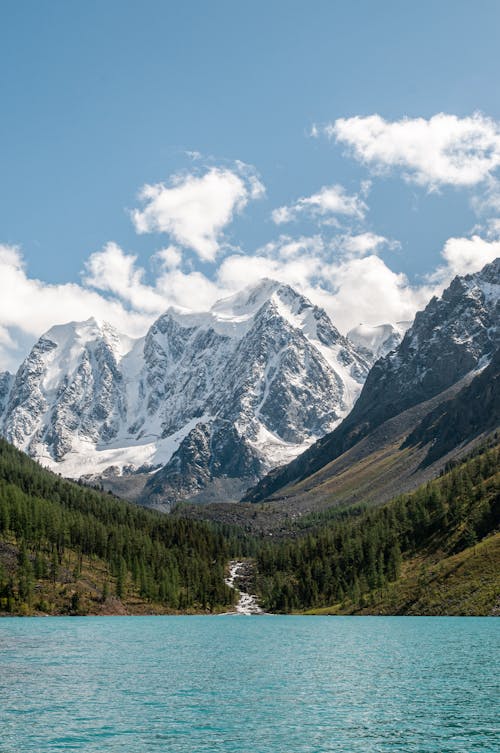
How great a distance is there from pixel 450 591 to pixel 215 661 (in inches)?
3571

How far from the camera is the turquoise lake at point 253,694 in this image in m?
50.0

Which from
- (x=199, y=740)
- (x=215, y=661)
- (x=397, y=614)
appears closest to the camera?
(x=199, y=740)

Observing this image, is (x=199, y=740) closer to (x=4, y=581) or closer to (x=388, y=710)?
(x=388, y=710)

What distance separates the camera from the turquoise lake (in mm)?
49969

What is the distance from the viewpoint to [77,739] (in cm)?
5016

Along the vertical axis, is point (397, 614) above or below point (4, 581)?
below

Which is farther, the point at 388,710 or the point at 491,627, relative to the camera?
the point at 491,627

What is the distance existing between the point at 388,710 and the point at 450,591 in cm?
11700

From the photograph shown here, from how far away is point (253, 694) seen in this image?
67.8 metres

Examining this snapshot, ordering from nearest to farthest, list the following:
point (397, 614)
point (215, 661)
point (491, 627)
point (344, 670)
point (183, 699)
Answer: point (183, 699)
point (344, 670)
point (215, 661)
point (491, 627)
point (397, 614)

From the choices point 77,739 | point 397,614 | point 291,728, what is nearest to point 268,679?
point 291,728

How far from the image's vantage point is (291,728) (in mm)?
53656

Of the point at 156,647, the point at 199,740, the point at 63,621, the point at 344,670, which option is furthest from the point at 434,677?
the point at 63,621

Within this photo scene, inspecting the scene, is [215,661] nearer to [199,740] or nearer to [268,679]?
[268,679]
